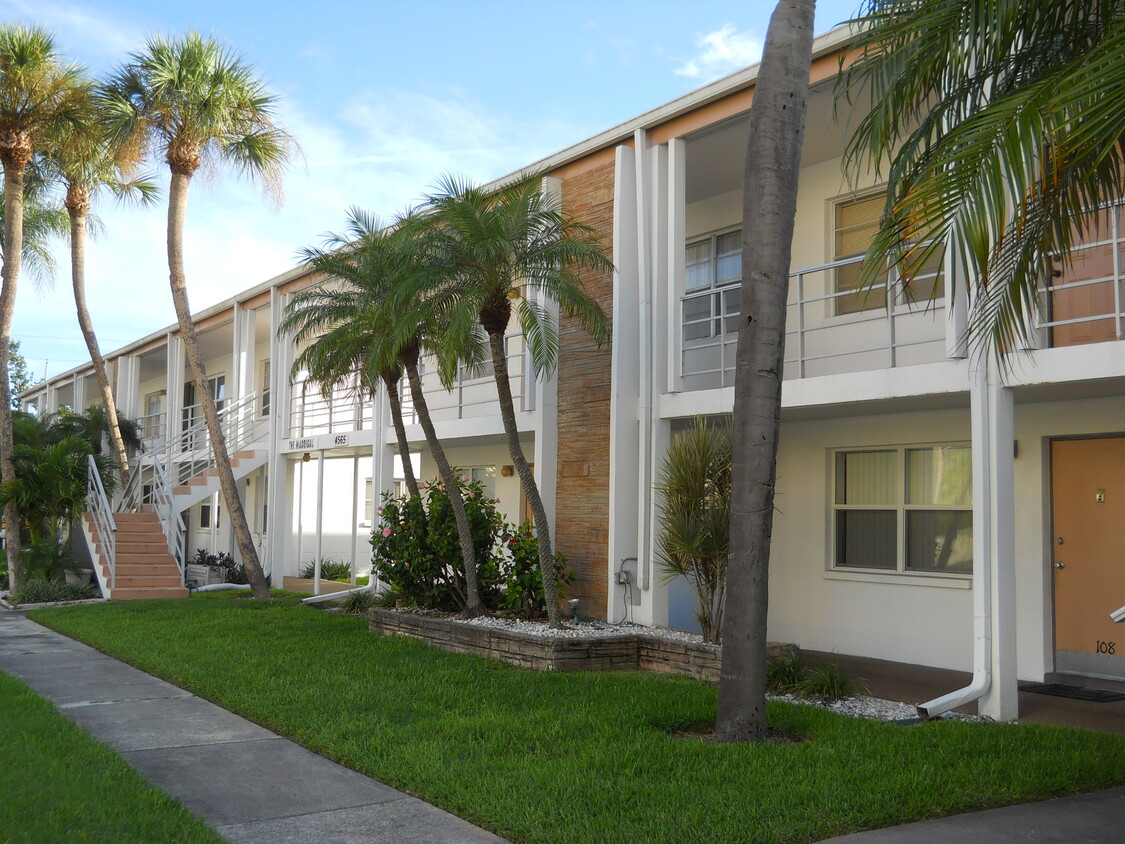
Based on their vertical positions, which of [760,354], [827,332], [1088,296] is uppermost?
[827,332]

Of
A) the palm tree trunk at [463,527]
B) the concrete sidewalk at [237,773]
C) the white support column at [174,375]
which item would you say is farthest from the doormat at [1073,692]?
the white support column at [174,375]

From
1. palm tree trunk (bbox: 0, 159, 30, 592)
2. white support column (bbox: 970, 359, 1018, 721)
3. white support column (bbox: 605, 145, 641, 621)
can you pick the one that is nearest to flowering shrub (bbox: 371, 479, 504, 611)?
white support column (bbox: 605, 145, 641, 621)

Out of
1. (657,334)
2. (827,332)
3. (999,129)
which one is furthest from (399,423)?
(999,129)

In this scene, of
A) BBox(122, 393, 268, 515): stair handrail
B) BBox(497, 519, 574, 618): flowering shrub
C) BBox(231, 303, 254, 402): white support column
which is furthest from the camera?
BBox(231, 303, 254, 402): white support column

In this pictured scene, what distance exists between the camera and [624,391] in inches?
488

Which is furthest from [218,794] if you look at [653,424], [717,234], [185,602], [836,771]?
[185,602]

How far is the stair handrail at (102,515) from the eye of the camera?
63.2 feet

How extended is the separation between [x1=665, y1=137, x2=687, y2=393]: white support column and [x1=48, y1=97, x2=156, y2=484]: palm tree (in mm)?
12852

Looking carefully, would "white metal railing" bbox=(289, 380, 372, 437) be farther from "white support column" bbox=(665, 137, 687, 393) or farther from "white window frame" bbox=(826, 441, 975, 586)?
"white window frame" bbox=(826, 441, 975, 586)

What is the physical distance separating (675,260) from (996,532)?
514cm

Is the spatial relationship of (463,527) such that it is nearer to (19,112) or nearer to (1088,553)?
(1088,553)

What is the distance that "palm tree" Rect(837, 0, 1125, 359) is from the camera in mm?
4973

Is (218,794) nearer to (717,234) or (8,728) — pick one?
(8,728)

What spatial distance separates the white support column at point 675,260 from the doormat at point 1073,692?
15.8 feet
